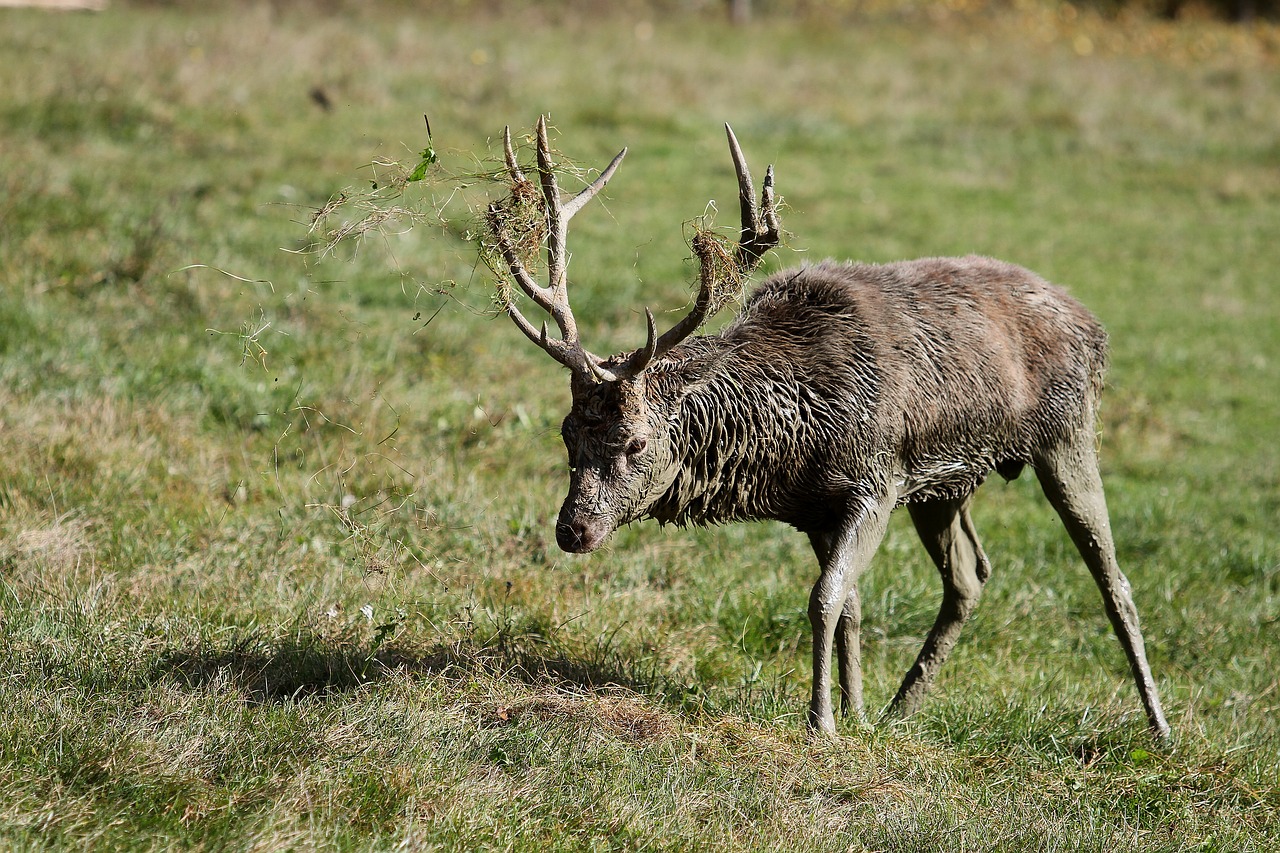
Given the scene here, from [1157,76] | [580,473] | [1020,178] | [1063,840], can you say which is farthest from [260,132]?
[1157,76]

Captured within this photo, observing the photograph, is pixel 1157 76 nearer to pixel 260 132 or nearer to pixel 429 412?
pixel 260 132

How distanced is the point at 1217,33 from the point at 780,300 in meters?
25.6

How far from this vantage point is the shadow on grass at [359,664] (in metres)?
4.39

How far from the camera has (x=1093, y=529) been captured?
5.48 m

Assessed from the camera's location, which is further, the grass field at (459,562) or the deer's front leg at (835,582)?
→ the deer's front leg at (835,582)

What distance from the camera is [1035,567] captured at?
6883 millimetres

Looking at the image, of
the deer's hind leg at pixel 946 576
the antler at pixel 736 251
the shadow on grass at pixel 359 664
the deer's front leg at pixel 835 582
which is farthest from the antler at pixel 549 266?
the deer's hind leg at pixel 946 576

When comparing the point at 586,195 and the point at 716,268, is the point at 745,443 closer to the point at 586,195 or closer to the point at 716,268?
the point at 716,268

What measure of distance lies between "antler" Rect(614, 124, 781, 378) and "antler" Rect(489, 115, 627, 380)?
142 millimetres

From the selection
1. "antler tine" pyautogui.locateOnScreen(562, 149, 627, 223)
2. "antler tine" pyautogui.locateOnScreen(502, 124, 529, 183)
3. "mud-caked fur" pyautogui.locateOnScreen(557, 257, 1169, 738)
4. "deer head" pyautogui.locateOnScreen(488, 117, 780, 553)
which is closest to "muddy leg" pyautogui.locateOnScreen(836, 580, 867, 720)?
"mud-caked fur" pyautogui.locateOnScreen(557, 257, 1169, 738)

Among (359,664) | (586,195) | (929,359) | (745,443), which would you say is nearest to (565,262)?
(586,195)

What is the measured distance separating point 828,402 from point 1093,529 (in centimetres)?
164

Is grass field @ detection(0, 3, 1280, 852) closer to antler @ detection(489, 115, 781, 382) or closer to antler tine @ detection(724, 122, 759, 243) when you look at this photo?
antler @ detection(489, 115, 781, 382)

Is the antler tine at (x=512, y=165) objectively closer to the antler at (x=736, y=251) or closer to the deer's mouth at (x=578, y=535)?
the antler at (x=736, y=251)
